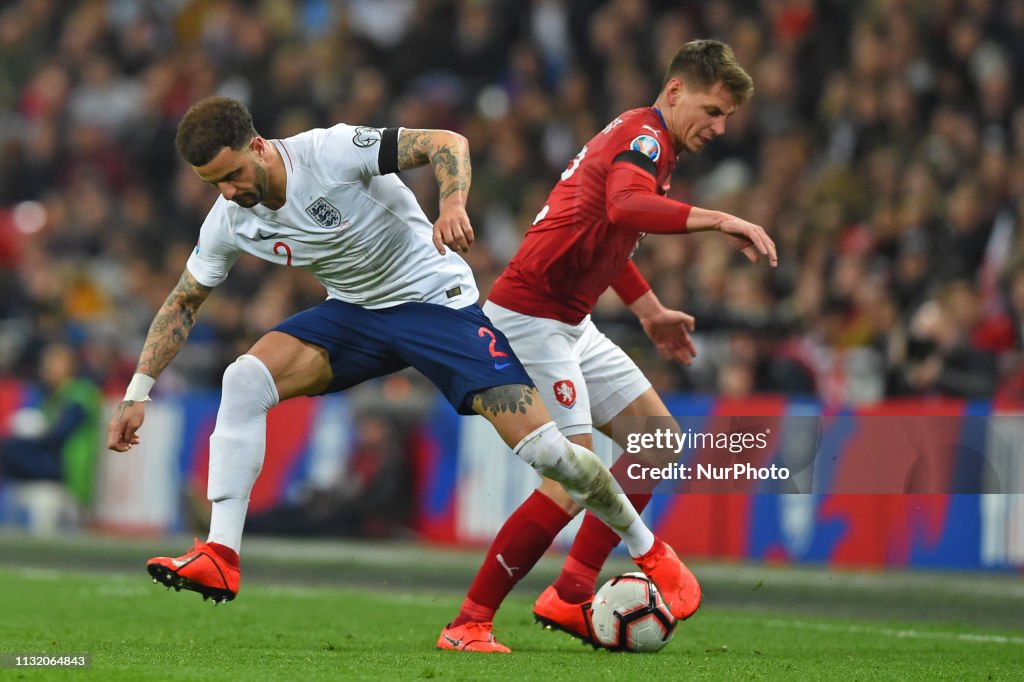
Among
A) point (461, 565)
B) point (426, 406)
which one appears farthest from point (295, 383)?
point (426, 406)

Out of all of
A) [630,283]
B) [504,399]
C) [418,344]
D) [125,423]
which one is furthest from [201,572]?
[630,283]

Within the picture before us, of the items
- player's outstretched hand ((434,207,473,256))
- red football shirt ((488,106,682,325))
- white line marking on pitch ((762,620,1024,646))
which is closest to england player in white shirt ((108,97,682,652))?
red football shirt ((488,106,682,325))

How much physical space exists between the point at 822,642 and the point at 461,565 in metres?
4.05

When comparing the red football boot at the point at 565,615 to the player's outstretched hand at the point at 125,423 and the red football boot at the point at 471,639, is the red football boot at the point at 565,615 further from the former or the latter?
the player's outstretched hand at the point at 125,423

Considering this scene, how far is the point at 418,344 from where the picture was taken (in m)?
6.75

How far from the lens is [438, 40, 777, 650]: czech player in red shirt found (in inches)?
269

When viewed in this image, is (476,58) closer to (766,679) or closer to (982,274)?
(982,274)

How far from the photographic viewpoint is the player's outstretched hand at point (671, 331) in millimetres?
7637

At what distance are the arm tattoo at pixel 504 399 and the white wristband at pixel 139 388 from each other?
4.67 ft

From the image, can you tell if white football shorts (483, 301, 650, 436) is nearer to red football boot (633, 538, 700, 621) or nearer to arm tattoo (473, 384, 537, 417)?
arm tattoo (473, 384, 537, 417)

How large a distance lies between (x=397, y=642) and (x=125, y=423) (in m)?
1.53

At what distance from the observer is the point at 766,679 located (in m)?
5.91

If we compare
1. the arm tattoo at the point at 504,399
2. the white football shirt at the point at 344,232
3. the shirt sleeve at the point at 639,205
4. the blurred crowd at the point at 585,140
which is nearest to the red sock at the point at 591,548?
the arm tattoo at the point at 504,399

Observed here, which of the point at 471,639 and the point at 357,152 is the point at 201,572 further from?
the point at 357,152
